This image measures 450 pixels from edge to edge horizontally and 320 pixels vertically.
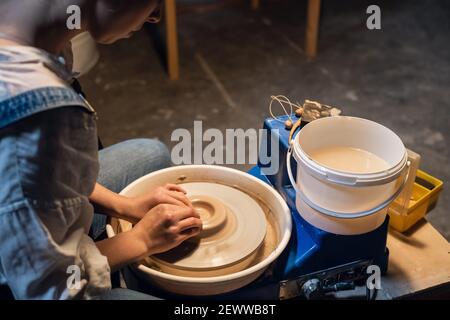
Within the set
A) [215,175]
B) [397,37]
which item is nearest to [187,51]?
[397,37]

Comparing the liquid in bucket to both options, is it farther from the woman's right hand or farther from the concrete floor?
the concrete floor

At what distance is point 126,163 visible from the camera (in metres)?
→ 1.20

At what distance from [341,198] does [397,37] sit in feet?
6.60

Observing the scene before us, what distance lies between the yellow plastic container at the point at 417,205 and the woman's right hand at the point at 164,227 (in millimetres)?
508

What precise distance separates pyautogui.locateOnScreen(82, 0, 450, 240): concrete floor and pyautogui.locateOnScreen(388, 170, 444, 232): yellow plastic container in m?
0.42

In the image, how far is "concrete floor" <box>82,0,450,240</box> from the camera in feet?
6.99

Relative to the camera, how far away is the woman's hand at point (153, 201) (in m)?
1.01

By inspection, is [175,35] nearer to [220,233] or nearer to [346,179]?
[220,233]

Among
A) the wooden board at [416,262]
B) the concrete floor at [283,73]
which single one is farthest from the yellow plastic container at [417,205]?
the concrete floor at [283,73]

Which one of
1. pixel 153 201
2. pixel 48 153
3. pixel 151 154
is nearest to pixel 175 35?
pixel 151 154

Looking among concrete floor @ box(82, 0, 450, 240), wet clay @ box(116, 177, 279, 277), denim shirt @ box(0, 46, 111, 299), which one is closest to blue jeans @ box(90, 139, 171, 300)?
wet clay @ box(116, 177, 279, 277)

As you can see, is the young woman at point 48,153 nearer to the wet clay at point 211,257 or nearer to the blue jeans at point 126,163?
the wet clay at point 211,257
